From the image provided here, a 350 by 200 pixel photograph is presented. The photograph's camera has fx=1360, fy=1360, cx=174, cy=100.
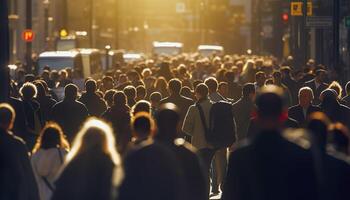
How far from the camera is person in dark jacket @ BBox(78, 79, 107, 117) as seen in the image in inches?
833

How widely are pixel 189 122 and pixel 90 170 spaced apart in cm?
895

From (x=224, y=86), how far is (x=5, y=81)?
4745 millimetres

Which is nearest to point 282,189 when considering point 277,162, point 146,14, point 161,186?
point 277,162

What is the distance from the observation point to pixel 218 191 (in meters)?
20.6

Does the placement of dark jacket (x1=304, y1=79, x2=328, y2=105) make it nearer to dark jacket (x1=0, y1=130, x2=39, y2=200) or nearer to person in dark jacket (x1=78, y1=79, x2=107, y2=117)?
person in dark jacket (x1=78, y1=79, x2=107, y2=117)

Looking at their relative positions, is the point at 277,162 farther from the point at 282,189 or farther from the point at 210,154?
the point at 210,154

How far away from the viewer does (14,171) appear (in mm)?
11789

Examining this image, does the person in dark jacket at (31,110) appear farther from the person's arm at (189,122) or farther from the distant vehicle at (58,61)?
the distant vehicle at (58,61)

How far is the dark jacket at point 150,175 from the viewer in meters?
9.98

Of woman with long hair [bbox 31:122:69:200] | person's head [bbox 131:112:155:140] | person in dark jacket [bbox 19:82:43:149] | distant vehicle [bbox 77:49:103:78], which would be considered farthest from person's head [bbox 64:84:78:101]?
distant vehicle [bbox 77:49:103:78]

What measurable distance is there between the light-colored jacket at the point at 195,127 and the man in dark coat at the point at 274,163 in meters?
9.65

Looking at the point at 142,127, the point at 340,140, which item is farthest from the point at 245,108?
the point at 142,127

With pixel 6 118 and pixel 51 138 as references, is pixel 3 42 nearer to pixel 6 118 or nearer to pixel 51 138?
pixel 51 138

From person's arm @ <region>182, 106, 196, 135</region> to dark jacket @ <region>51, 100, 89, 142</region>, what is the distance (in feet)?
4.66
